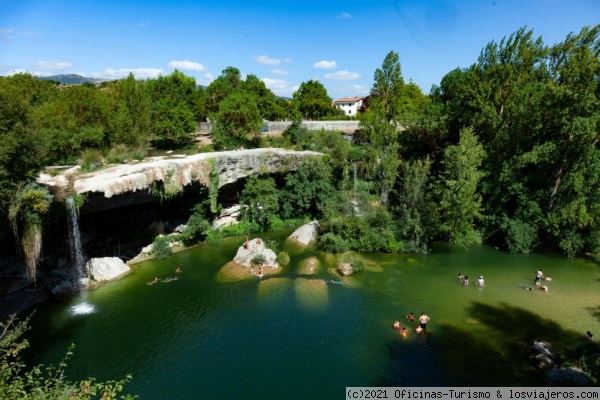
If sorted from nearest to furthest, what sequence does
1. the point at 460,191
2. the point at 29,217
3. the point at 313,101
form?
1. the point at 29,217
2. the point at 460,191
3. the point at 313,101

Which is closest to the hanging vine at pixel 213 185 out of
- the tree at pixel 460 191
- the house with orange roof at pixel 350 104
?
the tree at pixel 460 191

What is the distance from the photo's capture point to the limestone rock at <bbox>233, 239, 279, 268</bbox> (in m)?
26.6

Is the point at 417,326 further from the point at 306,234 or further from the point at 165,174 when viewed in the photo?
the point at 165,174

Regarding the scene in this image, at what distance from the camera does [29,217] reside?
20.7 metres

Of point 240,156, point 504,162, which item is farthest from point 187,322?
point 504,162

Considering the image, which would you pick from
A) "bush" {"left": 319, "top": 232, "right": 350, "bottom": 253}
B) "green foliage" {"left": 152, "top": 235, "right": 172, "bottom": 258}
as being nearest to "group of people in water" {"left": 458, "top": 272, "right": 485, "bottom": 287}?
"bush" {"left": 319, "top": 232, "right": 350, "bottom": 253}

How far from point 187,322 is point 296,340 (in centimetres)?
629

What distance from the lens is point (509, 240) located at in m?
29.7

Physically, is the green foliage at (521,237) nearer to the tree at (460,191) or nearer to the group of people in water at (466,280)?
the tree at (460,191)

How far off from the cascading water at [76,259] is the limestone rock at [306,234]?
16212mm

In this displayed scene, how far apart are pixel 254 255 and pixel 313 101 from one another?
54029 millimetres

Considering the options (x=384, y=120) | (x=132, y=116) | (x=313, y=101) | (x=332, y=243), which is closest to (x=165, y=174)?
(x=132, y=116)

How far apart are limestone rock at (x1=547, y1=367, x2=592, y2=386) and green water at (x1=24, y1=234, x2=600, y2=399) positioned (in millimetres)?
569

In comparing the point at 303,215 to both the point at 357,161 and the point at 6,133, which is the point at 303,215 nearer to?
the point at 357,161
